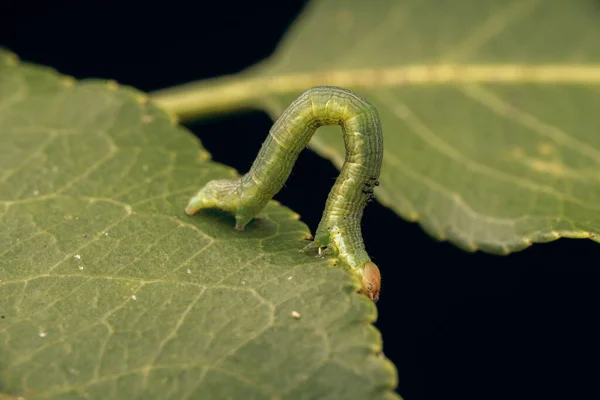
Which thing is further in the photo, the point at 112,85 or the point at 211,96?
the point at 211,96

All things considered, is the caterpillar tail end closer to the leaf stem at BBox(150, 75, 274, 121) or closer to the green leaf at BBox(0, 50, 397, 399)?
the green leaf at BBox(0, 50, 397, 399)

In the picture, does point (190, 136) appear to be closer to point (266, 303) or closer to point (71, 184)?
point (71, 184)

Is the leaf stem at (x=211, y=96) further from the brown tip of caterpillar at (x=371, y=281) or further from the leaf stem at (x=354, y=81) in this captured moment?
the brown tip of caterpillar at (x=371, y=281)

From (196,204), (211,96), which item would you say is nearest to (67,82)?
(211,96)

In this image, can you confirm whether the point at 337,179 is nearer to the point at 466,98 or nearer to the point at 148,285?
the point at 148,285

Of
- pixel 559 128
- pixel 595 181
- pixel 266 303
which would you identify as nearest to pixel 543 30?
pixel 559 128

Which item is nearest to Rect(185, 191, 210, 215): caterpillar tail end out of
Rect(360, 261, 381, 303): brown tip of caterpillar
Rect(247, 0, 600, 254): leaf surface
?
Rect(360, 261, 381, 303): brown tip of caterpillar

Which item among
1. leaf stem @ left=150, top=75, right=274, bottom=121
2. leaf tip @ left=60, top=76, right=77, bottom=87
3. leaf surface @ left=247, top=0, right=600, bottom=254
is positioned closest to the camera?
leaf surface @ left=247, top=0, right=600, bottom=254
